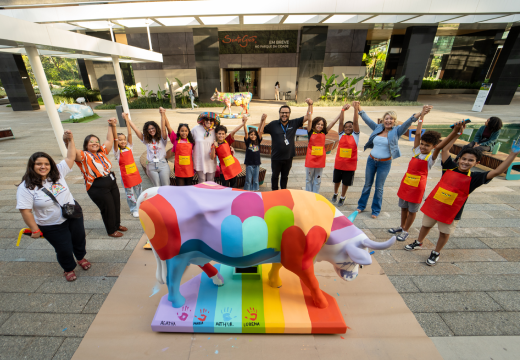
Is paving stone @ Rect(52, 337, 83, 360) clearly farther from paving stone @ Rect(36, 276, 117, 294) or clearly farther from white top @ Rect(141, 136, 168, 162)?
white top @ Rect(141, 136, 168, 162)

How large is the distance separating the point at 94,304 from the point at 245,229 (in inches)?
84.1

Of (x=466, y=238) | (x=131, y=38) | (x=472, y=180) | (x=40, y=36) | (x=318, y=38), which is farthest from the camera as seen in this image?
(x=131, y=38)

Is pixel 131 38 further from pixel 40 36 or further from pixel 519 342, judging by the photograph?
pixel 519 342

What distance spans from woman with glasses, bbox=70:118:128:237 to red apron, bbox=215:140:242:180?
1641mm

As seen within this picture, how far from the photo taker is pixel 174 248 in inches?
88.7

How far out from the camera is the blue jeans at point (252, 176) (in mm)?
4934

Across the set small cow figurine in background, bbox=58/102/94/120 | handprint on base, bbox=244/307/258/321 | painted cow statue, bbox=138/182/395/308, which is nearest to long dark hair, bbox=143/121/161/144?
painted cow statue, bbox=138/182/395/308

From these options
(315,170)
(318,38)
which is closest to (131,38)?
(318,38)

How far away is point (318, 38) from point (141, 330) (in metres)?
18.4

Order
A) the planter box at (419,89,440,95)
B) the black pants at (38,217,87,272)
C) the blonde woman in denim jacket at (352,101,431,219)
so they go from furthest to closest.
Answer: the planter box at (419,89,440,95), the blonde woman in denim jacket at (352,101,431,219), the black pants at (38,217,87,272)

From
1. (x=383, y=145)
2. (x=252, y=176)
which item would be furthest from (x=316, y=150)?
(x=252, y=176)

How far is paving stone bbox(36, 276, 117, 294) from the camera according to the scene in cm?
302

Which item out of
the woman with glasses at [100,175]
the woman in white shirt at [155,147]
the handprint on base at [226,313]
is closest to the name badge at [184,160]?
the woman in white shirt at [155,147]

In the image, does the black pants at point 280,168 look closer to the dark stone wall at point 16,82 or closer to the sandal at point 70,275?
the sandal at point 70,275
